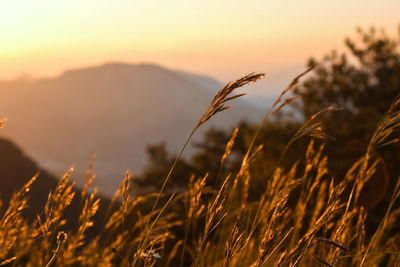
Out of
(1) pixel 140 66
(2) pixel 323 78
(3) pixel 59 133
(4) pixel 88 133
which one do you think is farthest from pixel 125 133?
(2) pixel 323 78

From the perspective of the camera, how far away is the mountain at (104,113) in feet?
395

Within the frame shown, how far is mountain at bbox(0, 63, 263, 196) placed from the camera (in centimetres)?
12050

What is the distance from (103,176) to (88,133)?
4272 centimetres

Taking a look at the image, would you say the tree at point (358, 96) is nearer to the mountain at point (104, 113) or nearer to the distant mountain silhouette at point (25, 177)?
the distant mountain silhouette at point (25, 177)

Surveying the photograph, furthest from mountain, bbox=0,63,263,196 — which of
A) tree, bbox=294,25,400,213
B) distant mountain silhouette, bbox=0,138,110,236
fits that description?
tree, bbox=294,25,400,213

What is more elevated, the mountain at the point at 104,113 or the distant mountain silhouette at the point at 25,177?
the distant mountain silhouette at the point at 25,177

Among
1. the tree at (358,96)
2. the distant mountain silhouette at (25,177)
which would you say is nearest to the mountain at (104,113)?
the distant mountain silhouette at (25,177)

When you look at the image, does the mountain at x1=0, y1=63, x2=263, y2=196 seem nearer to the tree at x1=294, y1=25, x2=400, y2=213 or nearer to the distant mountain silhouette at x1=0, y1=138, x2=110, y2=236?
the distant mountain silhouette at x1=0, y1=138, x2=110, y2=236

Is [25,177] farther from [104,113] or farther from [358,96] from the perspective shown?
[104,113]

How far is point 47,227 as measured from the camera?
43.2 inches

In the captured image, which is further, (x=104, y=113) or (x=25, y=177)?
(x=104, y=113)

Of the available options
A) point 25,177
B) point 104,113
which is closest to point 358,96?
point 25,177

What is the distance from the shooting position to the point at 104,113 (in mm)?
140250

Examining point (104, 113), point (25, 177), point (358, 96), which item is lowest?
point (104, 113)
